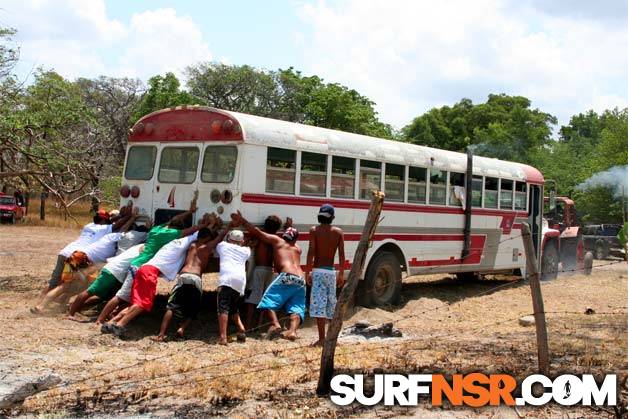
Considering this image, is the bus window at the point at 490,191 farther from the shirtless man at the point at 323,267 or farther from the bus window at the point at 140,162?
the bus window at the point at 140,162

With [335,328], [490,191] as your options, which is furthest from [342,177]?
[335,328]

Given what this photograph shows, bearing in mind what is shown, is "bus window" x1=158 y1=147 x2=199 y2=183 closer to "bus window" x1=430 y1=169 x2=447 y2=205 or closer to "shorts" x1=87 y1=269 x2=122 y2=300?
"shorts" x1=87 y1=269 x2=122 y2=300

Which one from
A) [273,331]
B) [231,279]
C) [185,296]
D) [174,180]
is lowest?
[273,331]

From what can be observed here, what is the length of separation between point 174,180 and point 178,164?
23cm

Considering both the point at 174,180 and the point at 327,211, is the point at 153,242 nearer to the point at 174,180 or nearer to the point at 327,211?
the point at 174,180

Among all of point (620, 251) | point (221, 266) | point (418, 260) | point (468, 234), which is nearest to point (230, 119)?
point (221, 266)

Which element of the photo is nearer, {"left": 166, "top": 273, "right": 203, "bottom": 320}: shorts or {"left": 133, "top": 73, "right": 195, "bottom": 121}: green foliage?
{"left": 166, "top": 273, "right": 203, "bottom": 320}: shorts

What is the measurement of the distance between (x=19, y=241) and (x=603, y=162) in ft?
81.8

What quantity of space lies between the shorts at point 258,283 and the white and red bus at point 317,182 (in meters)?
0.62

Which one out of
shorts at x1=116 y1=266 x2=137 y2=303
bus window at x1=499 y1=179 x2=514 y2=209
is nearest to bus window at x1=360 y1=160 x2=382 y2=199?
shorts at x1=116 y1=266 x2=137 y2=303

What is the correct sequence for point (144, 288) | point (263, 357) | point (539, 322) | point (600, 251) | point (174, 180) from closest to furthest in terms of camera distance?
point (539, 322), point (263, 357), point (144, 288), point (174, 180), point (600, 251)

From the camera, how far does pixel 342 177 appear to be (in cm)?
1078

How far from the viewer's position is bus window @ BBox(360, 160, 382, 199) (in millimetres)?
11109

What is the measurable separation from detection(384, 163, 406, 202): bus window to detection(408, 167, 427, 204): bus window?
0.21 meters
